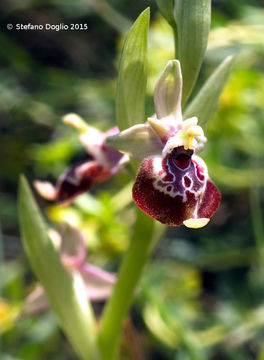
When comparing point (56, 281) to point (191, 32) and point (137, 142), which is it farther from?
point (191, 32)

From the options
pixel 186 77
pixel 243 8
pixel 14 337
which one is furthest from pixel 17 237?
pixel 186 77

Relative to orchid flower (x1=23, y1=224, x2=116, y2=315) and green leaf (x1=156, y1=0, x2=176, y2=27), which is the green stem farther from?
green leaf (x1=156, y1=0, x2=176, y2=27)

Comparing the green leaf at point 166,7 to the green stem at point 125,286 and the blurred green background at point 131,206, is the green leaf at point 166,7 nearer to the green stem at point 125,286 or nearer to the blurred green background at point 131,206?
the green stem at point 125,286

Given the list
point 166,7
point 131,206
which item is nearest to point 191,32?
point 166,7

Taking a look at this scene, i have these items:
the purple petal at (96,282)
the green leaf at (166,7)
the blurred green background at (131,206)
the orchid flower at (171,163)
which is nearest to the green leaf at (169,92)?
the orchid flower at (171,163)

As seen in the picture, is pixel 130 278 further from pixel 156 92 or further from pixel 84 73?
pixel 84 73

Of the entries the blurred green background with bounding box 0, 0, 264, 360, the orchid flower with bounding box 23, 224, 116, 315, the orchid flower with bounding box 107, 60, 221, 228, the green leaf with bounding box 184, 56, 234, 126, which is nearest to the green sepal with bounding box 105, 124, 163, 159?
the orchid flower with bounding box 107, 60, 221, 228
